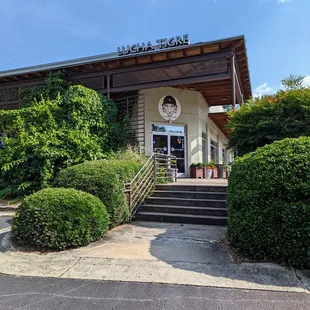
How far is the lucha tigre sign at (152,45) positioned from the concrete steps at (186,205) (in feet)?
19.4

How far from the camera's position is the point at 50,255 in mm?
4418

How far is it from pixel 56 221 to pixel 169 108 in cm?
928

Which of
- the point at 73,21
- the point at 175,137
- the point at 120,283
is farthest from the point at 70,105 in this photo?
the point at 120,283

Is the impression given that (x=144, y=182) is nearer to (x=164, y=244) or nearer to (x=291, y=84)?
(x=164, y=244)

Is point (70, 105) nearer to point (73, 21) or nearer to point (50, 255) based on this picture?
point (73, 21)

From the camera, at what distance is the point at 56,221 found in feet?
15.2

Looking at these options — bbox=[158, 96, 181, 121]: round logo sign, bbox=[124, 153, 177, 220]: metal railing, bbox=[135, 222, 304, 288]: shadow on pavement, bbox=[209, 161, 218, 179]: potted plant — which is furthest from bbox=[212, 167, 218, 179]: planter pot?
bbox=[135, 222, 304, 288]: shadow on pavement

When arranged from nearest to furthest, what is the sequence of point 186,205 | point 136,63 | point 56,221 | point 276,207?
point 276,207, point 56,221, point 186,205, point 136,63

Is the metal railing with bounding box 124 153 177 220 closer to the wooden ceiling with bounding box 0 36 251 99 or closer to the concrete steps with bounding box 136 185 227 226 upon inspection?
the concrete steps with bounding box 136 185 227 226

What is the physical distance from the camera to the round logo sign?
505 inches

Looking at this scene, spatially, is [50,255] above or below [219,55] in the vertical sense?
below

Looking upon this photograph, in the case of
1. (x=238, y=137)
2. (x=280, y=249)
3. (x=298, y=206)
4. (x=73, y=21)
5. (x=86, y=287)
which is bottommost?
(x=86, y=287)

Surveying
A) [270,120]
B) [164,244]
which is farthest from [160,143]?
[164,244]

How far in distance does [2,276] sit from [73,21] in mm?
10612
